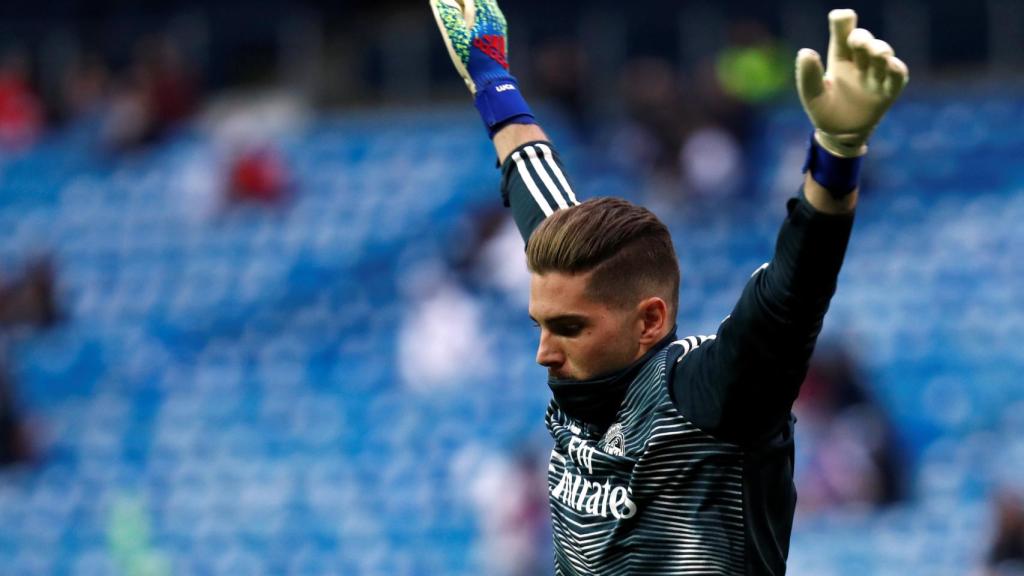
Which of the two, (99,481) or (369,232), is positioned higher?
(369,232)

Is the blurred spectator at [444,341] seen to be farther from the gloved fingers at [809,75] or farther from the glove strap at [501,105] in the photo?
the gloved fingers at [809,75]

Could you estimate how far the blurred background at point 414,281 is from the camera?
35.3 ft

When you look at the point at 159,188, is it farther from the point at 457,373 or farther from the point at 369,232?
the point at 457,373

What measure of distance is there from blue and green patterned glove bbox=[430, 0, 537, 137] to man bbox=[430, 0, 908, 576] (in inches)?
28.6

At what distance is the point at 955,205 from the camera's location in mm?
12062

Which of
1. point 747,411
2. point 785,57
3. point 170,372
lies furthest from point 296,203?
point 747,411

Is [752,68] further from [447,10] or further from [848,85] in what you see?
[848,85]

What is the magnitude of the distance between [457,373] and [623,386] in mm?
9635

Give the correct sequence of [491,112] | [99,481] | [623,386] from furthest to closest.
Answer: [99,481]
[491,112]
[623,386]

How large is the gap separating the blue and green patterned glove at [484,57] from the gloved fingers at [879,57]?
4.30 feet

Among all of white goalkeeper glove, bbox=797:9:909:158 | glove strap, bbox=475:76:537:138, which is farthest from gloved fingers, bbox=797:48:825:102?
glove strap, bbox=475:76:537:138

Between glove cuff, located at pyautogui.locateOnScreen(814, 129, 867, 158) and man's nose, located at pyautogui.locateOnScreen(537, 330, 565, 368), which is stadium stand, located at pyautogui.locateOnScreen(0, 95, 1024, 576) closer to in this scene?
man's nose, located at pyautogui.locateOnScreen(537, 330, 565, 368)

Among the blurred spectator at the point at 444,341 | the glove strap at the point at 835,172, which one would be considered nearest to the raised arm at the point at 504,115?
the glove strap at the point at 835,172

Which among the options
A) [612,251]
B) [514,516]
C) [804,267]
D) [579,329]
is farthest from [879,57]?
[514,516]
